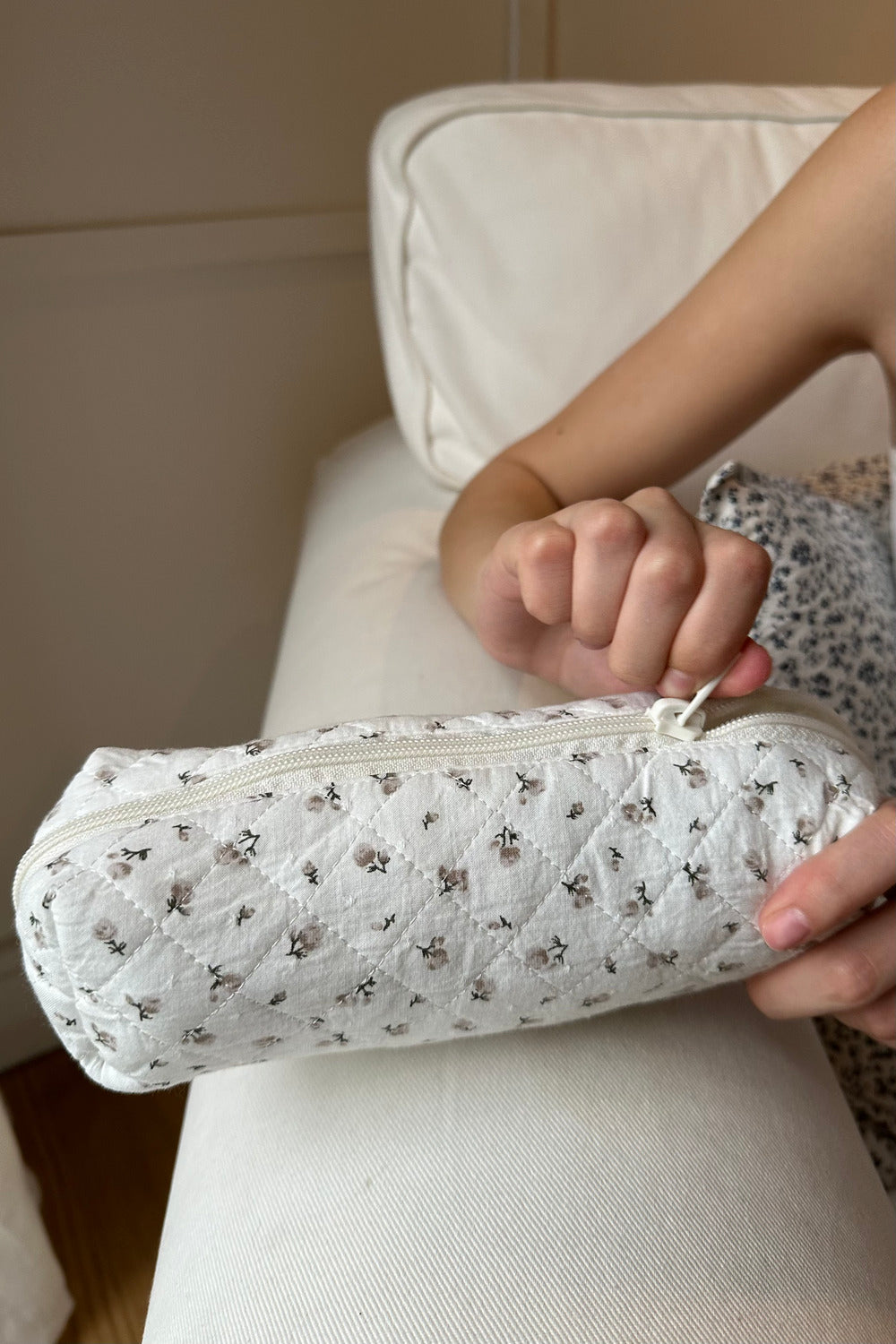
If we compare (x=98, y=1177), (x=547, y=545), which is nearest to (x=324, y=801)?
(x=547, y=545)

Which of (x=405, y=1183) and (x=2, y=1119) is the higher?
(x=405, y=1183)

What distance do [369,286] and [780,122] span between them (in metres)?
0.45

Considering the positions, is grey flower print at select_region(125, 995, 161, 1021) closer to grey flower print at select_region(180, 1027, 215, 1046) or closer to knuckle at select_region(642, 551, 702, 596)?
grey flower print at select_region(180, 1027, 215, 1046)

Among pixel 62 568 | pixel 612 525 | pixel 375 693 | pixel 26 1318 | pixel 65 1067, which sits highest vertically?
pixel 612 525

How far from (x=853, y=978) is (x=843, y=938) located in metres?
0.02

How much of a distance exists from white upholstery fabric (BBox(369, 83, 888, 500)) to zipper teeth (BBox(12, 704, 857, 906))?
0.37m

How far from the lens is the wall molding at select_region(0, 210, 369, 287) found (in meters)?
0.83

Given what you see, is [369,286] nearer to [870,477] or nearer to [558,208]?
[558,208]

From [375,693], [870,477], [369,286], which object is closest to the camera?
[375,693]

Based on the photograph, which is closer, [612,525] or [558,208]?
[612,525]

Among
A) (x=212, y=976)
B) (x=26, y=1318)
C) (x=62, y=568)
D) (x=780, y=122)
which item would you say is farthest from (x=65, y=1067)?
(x=780, y=122)

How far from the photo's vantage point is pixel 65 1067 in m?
1.10

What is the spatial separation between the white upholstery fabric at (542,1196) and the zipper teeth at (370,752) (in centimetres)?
15

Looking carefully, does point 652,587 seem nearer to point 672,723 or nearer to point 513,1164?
point 672,723
